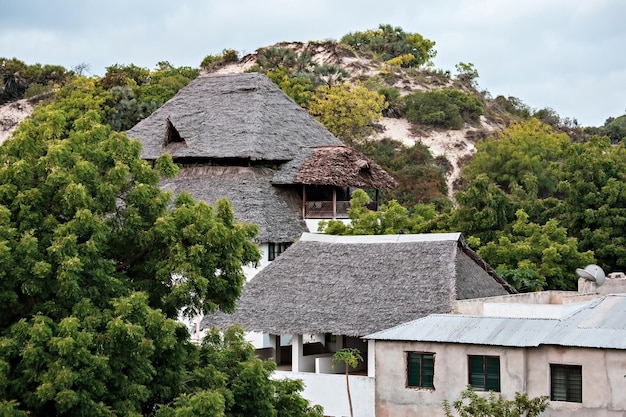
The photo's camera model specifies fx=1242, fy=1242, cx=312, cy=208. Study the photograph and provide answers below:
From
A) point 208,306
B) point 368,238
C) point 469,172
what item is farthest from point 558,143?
point 208,306

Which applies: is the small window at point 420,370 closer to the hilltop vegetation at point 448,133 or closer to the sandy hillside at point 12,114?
the hilltop vegetation at point 448,133

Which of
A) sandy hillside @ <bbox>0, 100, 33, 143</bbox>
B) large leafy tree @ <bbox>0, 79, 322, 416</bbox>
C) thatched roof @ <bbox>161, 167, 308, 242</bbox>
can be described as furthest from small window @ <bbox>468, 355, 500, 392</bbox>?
sandy hillside @ <bbox>0, 100, 33, 143</bbox>

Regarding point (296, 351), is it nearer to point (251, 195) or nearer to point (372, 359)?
point (372, 359)

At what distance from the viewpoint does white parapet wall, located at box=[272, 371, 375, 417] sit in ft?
89.4

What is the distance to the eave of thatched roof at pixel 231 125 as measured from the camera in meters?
44.3

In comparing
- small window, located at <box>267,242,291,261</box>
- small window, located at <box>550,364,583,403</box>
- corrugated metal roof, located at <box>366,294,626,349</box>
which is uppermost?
small window, located at <box>267,242,291,261</box>

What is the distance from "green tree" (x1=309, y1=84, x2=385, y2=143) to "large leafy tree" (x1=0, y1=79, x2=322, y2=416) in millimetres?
43946

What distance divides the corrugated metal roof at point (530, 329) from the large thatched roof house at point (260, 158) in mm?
14501

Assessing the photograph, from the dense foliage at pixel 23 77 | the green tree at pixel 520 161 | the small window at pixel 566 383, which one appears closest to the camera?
the small window at pixel 566 383

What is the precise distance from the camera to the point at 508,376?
79.9 feet

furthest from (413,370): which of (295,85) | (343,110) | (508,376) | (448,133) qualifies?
(448,133)

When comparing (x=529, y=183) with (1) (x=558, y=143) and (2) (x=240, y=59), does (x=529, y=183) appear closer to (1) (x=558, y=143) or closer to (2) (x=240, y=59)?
(1) (x=558, y=143)

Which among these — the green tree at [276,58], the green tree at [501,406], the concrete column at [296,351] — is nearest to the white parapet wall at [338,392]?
the concrete column at [296,351]

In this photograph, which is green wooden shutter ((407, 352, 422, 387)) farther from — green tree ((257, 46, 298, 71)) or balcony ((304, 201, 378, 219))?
green tree ((257, 46, 298, 71))
